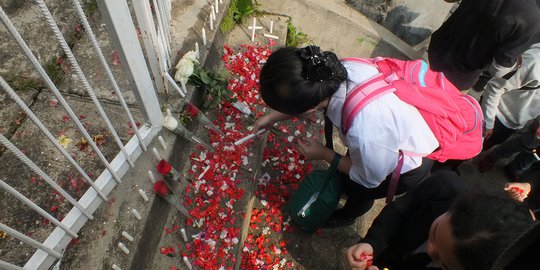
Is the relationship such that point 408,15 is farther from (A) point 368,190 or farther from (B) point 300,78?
(B) point 300,78

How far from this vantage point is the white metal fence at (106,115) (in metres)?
1.81

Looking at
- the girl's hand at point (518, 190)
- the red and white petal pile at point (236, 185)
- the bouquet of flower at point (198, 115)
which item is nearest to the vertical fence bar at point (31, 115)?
the red and white petal pile at point (236, 185)

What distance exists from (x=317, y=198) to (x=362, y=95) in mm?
1123

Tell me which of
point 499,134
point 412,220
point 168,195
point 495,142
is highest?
point 412,220

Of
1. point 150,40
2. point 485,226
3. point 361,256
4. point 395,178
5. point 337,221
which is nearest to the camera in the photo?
point 485,226

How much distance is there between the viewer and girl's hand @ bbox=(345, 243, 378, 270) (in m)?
2.10

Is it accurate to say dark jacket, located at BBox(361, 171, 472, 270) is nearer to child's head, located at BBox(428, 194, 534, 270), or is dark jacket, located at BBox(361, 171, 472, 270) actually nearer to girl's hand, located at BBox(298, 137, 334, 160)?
child's head, located at BBox(428, 194, 534, 270)

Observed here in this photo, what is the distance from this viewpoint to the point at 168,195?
8.70 ft

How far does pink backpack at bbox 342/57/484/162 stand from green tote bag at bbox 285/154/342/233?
0.78 m

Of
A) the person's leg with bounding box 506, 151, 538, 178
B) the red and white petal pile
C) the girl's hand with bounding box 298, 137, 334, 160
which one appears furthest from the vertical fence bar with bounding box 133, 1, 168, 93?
the person's leg with bounding box 506, 151, 538, 178

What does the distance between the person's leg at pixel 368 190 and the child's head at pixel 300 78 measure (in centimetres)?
80

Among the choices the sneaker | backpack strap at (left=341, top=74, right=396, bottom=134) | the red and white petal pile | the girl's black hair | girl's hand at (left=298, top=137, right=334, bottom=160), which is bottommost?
the sneaker

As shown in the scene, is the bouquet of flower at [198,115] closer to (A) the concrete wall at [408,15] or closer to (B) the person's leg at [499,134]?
(B) the person's leg at [499,134]

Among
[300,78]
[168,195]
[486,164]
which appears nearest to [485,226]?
[300,78]
